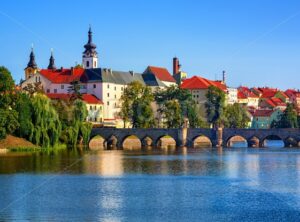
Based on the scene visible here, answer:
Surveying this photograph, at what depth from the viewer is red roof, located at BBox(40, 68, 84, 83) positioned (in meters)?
126

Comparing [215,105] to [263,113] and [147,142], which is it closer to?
[147,142]

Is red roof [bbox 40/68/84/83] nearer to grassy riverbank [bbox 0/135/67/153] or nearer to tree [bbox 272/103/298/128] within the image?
tree [bbox 272/103/298/128]

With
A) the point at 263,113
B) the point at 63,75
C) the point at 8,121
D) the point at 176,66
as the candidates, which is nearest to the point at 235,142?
the point at 63,75

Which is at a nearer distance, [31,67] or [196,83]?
[31,67]

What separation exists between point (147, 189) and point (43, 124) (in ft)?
120

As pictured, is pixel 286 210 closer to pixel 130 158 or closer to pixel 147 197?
pixel 147 197

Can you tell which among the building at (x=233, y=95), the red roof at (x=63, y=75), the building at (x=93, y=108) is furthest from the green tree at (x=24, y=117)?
the building at (x=233, y=95)

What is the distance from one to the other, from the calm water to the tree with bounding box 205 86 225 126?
49.0 metres

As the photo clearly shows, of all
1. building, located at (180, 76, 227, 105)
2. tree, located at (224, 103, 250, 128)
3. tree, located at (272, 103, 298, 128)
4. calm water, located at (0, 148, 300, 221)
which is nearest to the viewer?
calm water, located at (0, 148, 300, 221)

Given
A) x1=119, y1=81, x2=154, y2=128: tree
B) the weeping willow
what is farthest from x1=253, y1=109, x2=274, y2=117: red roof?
the weeping willow

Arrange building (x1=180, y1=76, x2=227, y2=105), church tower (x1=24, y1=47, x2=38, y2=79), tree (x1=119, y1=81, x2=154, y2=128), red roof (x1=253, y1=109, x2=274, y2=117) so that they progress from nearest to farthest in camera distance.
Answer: tree (x1=119, y1=81, x2=154, y2=128) < church tower (x1=24, y1=47, x2=38, y2=79) < building (x1=180, y1=76, x2=227, y2=105) < red roof (x1=253, y1=109, x2=274, y2=117)

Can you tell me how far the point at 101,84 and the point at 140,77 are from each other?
17768mm

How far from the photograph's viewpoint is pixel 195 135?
9406 centimetres

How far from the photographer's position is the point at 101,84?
122438 mm
